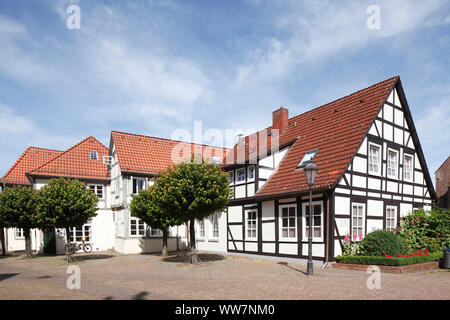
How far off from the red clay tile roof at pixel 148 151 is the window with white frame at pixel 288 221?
9.70 metres

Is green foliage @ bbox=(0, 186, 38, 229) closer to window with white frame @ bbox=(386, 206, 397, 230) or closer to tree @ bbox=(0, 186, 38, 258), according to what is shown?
tree @ bbox=(0, 186, 38, 258)

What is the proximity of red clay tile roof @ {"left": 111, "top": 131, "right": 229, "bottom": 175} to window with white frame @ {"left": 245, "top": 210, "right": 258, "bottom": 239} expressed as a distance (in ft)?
24.3

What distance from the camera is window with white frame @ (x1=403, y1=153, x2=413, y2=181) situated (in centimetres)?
1792

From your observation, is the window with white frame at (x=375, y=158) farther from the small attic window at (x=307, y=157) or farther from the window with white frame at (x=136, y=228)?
the window with white frame at (x=136, y=228)

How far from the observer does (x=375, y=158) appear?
53.6 ft

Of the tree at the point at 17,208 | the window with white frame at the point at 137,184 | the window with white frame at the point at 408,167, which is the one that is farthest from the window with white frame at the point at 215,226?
the window with white frame at the point at 408,167

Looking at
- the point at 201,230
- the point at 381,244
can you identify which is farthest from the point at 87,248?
the point at 381,244

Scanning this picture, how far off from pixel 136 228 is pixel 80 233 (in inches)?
186

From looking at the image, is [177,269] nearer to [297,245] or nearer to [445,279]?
[297,245]

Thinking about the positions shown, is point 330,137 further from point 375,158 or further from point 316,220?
point 316,220

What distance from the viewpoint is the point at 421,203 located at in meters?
18.5

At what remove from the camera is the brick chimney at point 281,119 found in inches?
854
